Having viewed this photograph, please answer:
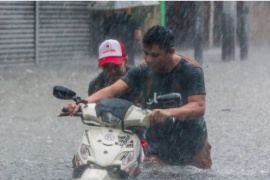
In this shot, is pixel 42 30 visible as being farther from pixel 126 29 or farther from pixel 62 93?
pixel 62 93

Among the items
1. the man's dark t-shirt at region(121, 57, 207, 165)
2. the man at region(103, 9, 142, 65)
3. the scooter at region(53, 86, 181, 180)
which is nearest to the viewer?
the scooter at region(53, 86, 181, 180)

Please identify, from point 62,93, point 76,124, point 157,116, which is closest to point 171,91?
point 157,116

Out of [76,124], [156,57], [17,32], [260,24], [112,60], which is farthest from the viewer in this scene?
[260,24]

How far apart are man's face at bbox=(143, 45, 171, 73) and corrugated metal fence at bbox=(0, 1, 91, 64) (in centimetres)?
1169

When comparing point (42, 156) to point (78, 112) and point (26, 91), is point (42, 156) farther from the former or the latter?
point (26, 91)

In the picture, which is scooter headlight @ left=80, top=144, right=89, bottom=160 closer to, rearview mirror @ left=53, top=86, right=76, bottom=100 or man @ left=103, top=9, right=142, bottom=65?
rearview mirror @ left=53, top=86, right=76, bottom=100

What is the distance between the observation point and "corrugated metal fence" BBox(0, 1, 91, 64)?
61.0ft

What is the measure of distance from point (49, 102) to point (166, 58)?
21.2ft

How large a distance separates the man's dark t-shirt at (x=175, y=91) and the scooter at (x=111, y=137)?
791 millimetres

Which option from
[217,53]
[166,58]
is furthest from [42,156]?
[217,53]

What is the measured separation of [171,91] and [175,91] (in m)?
0.03

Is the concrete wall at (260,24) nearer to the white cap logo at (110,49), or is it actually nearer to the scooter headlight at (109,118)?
the white cap logo at (110,49)

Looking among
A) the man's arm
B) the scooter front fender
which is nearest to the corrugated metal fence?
the man's arm

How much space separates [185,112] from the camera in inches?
261
